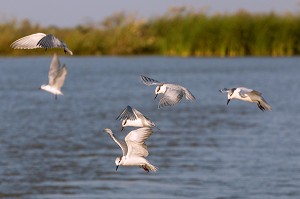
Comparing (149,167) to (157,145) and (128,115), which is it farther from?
(157,145)

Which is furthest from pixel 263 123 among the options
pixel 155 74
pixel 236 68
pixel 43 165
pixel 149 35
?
pixel 149 35

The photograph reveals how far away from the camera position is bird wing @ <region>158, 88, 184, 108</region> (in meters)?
7.67

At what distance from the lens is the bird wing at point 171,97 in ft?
25.2

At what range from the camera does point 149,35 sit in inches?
2354

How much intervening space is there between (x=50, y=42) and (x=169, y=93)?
110 cm

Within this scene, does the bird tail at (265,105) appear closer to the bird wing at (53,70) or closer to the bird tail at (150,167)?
the bird tail at (150,167)

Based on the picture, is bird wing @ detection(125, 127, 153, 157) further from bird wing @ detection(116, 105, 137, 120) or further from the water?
the water

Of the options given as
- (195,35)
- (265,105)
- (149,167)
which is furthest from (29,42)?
(195,35)

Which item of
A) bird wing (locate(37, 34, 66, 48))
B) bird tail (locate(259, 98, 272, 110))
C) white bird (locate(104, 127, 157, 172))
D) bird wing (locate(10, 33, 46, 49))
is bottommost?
white bird (locate(104, 127, 157, 172))

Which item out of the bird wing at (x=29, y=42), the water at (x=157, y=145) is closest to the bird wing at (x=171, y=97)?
the bird wing at (x=29, y=42)

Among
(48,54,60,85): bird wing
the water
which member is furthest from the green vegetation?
(48,54,60,85): bird wing

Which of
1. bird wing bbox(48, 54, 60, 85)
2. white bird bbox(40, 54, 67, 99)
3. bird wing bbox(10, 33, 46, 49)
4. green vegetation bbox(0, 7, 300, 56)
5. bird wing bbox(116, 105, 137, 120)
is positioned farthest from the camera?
green vegetation bbox(0, 7, 300, 56)

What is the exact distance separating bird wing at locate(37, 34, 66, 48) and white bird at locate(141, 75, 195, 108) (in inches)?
28.8

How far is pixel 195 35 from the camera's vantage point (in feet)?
165
